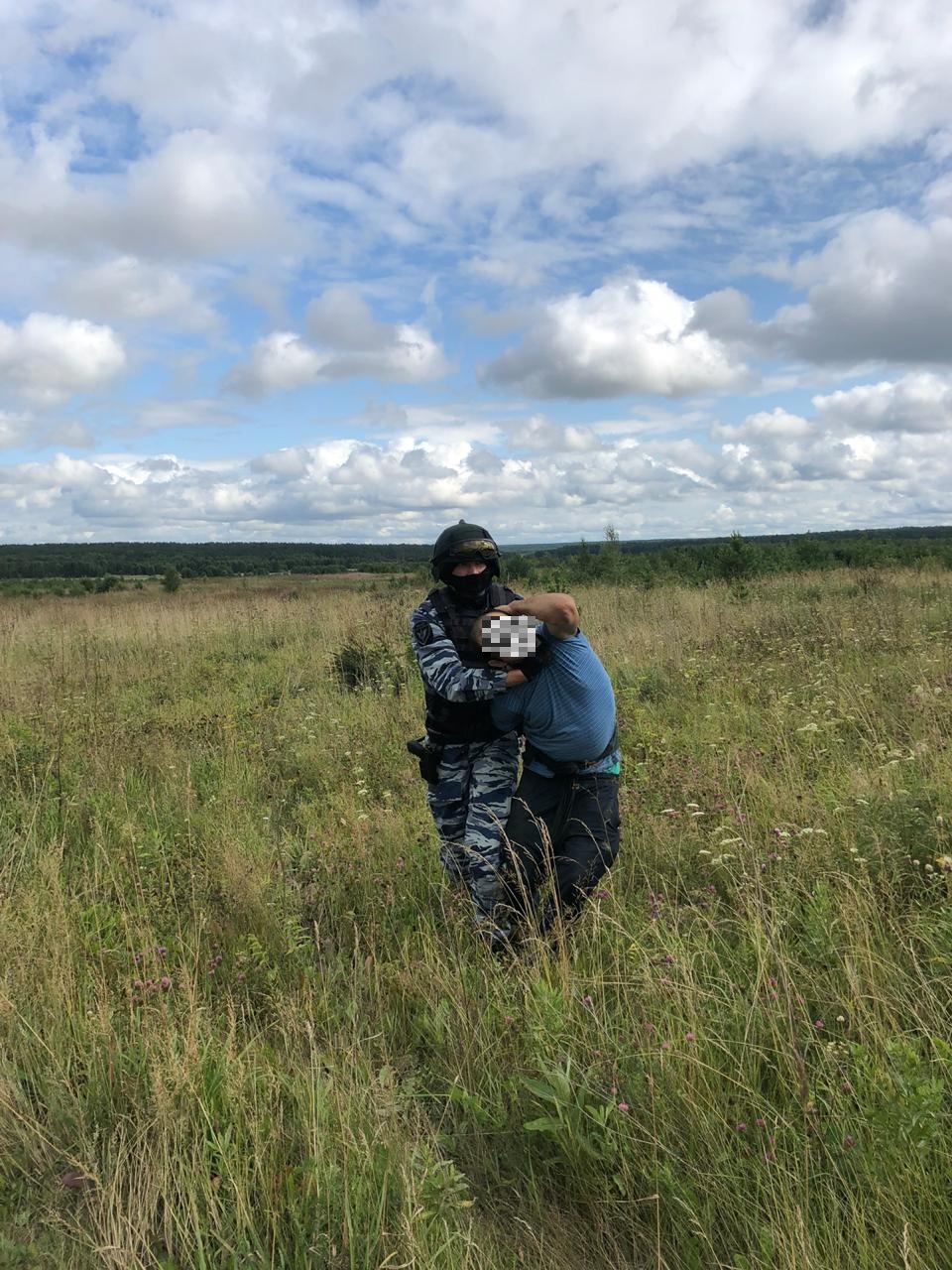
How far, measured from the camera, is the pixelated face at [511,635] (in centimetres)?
283

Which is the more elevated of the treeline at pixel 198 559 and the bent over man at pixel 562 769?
the treeline at pixel 198 559

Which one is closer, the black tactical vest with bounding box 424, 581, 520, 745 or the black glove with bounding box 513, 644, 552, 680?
the black glove with bounding box 513, 644, 552, 680

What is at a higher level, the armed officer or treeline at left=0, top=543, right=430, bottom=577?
treeline at left=0, top=543, right=430, bottom=577

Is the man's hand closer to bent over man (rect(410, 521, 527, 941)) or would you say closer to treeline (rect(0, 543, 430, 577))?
bent over man (rect(410, 521, 527, 941))

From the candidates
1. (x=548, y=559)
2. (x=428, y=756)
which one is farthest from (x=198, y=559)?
(x=428, y=756)

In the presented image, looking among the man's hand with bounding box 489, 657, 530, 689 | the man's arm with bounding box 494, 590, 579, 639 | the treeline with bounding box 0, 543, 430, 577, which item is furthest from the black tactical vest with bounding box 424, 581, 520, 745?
the treeline with bounding box 0, 543, 430, 577

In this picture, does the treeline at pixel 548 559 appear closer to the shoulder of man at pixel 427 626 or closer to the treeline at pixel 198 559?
the treeline at pixel 198 559

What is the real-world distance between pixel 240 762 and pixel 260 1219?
13.8ft

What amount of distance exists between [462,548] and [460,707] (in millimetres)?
667

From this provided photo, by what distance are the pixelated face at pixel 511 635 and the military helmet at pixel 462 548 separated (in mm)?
370

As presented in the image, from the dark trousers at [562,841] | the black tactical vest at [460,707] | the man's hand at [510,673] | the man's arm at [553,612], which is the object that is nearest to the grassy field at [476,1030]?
the dark trousers at [562,841]

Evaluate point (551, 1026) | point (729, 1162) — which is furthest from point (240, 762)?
point (729, 1162)

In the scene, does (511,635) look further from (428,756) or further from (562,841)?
(562,841)

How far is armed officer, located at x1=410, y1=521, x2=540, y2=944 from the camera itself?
3041 mm
